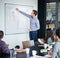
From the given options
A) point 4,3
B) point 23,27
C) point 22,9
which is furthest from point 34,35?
point 4,3

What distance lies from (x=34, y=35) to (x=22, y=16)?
2.76 ft

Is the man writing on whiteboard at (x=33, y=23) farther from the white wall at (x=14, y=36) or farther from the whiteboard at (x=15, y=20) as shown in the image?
the white wall at (x=14, y=36)

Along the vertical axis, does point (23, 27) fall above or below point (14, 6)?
below

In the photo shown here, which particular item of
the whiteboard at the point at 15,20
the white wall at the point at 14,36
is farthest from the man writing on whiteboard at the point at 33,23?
the white wall at the point at 14,36

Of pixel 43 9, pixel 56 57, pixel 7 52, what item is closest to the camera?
pixel 56 57

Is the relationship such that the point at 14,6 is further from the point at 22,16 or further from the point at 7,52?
the point at 7,52

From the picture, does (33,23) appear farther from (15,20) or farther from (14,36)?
(14,36)

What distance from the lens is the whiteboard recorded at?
19.6 feet

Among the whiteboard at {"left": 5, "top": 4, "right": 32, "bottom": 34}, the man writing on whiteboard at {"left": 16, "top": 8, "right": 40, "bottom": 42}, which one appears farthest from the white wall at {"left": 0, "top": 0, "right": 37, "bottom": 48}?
the man writing on whiteboard at {"left": 16, "top": 8, "right": 40, "bottom": 42}

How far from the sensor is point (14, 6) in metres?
6.23

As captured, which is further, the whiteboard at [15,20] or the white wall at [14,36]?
the whiteboard at [15,20]

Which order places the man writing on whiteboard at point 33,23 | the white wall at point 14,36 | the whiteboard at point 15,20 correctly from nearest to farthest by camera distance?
the white wall at point 14,36 → the whiteboard at point 15,20 → the man writing on whiteboard at point 33,23

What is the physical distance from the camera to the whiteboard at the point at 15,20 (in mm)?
5965

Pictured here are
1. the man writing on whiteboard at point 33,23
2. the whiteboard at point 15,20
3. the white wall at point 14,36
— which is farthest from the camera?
the man writing on whiteboard at point 33,23
